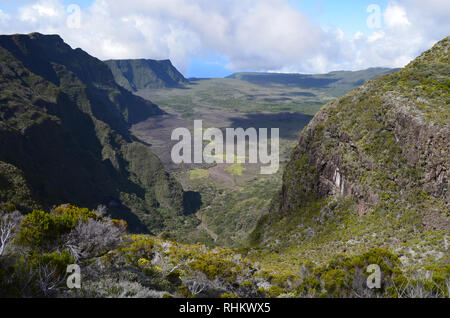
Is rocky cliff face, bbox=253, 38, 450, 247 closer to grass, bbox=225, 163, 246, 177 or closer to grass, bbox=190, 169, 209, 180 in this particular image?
grass, bbox=190, 169, 209, 180

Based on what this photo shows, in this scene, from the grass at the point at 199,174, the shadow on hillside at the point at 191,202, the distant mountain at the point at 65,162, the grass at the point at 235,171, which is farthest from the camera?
the grass at the point at 235,171

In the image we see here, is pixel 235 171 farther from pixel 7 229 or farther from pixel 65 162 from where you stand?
pixel 7 229

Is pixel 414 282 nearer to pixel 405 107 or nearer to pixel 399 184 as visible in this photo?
pixel 399 184

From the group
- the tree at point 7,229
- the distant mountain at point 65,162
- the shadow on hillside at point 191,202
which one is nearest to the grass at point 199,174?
the shadow on hillside at point 191,202

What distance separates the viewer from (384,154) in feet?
122

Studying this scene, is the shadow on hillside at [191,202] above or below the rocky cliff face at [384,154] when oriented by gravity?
below

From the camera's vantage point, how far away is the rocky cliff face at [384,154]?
2952cm

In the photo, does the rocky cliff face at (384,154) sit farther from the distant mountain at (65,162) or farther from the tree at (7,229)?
the distant mountain at (65,162)

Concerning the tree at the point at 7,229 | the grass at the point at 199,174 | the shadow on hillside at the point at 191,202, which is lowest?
the shadow on hillside at the point at 191,202

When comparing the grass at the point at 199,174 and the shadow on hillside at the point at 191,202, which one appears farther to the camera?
the grass at the point at 199,174

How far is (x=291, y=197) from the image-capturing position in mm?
54312

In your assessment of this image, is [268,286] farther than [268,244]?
No
